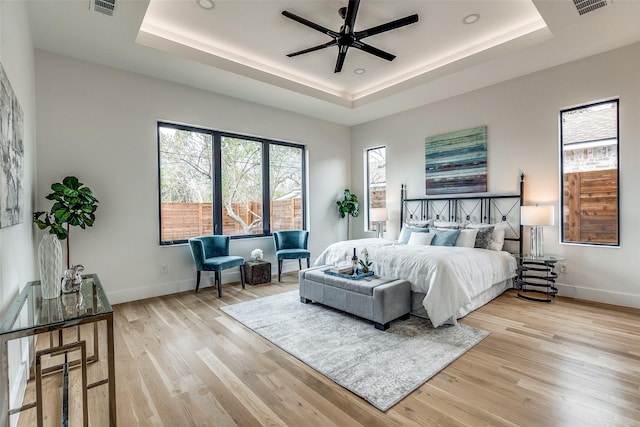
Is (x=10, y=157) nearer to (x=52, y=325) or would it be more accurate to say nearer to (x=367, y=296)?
(x=52, y=325)

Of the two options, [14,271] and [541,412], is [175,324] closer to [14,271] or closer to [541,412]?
[14,271]

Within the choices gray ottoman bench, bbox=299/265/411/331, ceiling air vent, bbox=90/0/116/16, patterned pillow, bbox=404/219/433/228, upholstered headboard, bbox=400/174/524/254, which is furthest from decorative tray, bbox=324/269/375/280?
ceiling air vent, bbox=90/0/116/16

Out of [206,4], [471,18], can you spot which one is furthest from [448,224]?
[206,4]

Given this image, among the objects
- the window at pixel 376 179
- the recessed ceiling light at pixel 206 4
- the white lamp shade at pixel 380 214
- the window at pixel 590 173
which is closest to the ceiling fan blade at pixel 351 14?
the recessed ceiling light at pixel 206 4

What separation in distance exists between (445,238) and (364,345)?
2.37 m

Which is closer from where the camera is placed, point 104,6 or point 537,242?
point 104,6

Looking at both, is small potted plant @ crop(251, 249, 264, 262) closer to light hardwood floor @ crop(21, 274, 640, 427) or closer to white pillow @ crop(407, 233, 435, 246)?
light hardwood floor @ crop(21, 274, 640, 427)

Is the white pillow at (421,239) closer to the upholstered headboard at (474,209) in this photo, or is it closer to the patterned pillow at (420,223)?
the patterned pillow at (420,223)

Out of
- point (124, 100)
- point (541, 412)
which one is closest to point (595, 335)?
point (541, 412)

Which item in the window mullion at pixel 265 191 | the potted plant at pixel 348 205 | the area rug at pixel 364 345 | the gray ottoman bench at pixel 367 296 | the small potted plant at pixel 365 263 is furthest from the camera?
the potted plant at pixel 348 205

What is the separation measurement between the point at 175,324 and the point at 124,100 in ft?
10.0

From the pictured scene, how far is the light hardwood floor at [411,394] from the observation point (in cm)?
189

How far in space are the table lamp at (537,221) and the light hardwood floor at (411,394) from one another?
3.47 ft

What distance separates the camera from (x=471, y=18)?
138 inches
